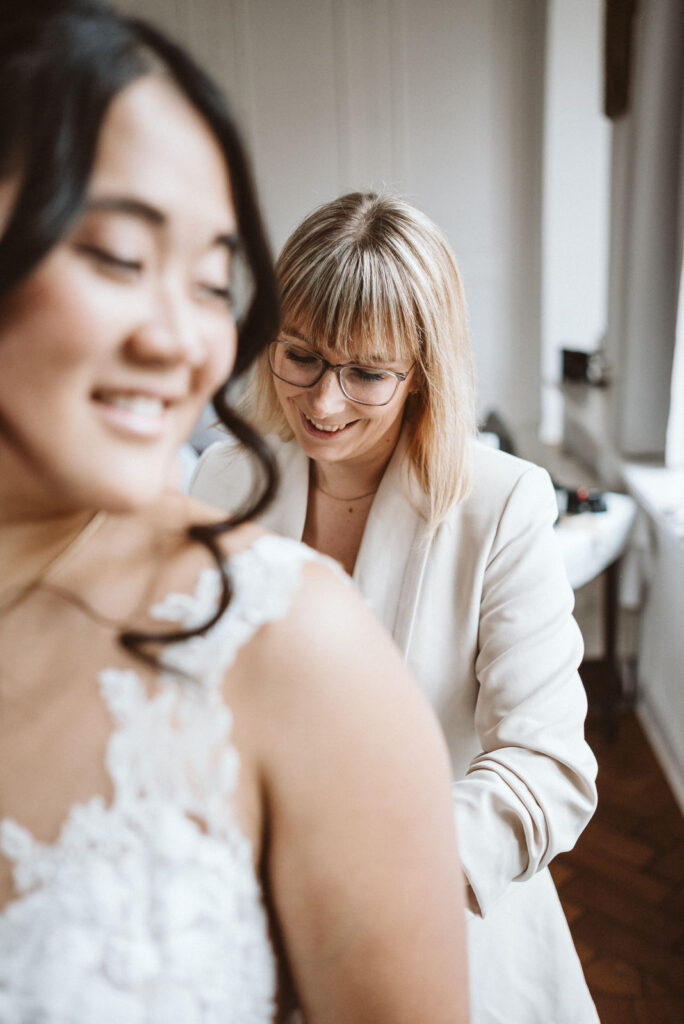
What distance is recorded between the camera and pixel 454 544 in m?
1.38

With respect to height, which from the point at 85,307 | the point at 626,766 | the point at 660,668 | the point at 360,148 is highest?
Result: the point at 360,148

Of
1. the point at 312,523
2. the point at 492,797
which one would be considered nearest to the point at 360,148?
the point at 312,523

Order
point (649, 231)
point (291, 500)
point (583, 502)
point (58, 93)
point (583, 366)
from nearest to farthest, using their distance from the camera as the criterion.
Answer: point (58, 93)
point (291, 500)
point (583, 502)
point (649, 231)
point (583, 366)

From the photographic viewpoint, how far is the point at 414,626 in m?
1.37

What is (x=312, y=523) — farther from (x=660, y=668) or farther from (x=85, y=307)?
(x=660, y=668)

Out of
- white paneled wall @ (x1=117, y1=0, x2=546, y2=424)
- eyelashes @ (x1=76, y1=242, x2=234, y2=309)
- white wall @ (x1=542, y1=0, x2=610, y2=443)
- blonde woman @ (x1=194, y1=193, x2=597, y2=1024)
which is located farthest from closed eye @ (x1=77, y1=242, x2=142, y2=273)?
white paneled wall @ (x1=117, y1=0, x2=546, y2=424)

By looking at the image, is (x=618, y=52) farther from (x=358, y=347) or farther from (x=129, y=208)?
(x=129, y=208)

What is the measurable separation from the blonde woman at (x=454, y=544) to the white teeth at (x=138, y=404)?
0.80 meters

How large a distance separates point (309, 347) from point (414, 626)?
464mm

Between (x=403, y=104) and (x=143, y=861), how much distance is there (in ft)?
16.5

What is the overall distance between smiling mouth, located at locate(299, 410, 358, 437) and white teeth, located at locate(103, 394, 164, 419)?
33.4 inches

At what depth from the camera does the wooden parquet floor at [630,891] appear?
6.82 ft

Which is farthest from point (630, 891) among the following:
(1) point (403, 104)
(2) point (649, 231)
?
(1) point (403, 104)

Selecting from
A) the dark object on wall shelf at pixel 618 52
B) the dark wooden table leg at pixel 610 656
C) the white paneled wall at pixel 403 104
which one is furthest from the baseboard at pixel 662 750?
the white paneled wall at pixel 403 104
